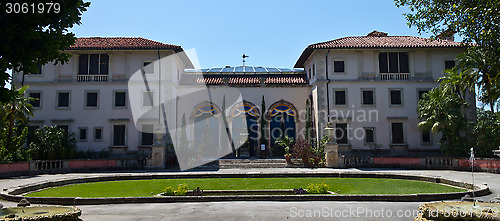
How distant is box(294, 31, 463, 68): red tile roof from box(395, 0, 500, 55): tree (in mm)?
13184

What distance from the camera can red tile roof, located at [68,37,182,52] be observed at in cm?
3238

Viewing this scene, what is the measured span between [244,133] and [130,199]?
72.5 ft

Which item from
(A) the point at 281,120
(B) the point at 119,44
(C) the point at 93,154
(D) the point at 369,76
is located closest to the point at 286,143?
(A) the point at 281,120

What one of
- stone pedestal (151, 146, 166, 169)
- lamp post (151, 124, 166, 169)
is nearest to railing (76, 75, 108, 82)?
lamp post (151, 124, 166, 169)

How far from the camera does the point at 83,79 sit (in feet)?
109

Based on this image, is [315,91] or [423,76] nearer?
[423,76]

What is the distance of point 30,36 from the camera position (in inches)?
299

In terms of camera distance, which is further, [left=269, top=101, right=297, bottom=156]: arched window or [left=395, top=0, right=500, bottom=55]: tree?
[left=269, top=101, right=297, bottom=156]: arched window

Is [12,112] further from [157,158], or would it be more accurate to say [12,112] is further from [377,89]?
[377,89]

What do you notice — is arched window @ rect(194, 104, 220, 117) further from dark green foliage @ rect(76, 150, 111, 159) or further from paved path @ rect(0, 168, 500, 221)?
paved path @ rect(0, 168, 500, 221)

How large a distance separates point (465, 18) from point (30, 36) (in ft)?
55.8

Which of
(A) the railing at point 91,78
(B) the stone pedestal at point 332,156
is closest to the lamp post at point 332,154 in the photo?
(B) the stone pedestal at point 332,156

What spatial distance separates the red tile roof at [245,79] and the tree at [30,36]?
89.0ft

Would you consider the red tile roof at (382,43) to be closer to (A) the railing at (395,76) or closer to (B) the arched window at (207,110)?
(A) the railing at (395,76)
